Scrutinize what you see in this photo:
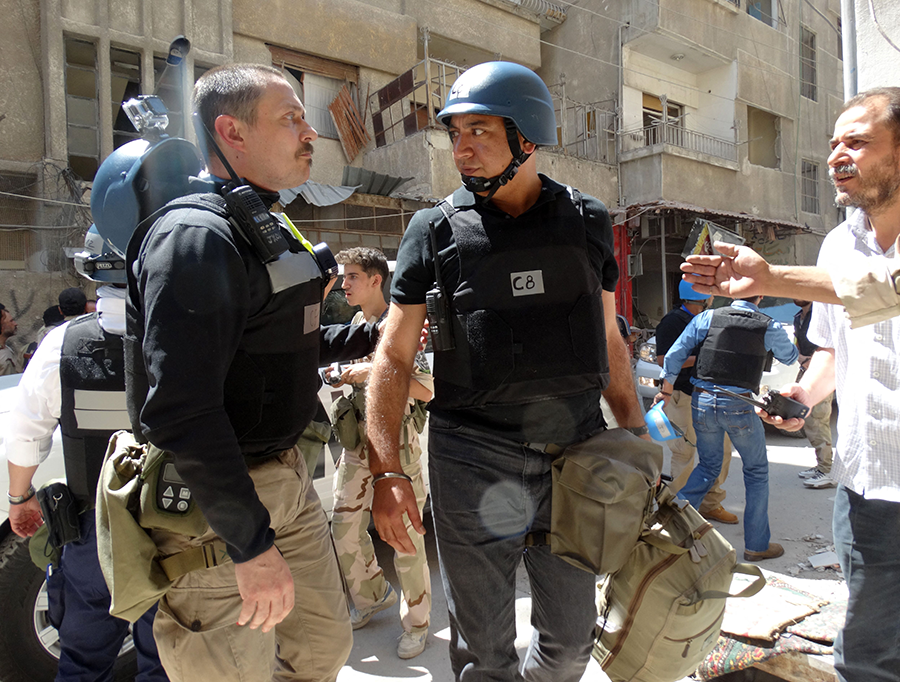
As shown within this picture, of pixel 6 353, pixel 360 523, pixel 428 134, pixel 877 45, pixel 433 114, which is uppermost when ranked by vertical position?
pixel 433 114

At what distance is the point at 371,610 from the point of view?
3.42 m

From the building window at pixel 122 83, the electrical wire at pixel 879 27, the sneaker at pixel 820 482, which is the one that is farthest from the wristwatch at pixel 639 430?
the building window at pixel 122 83

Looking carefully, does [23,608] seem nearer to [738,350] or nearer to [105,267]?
[105,267]

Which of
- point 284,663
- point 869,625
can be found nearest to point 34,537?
point 284,663

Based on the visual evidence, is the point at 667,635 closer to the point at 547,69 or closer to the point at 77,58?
the point at 77,58

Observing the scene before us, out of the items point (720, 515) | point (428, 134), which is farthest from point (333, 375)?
point (428, 134)

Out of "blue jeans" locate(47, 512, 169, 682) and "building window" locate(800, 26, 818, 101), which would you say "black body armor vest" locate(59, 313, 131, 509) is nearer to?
"blue jeans" locate(47, 512, 169, 682)

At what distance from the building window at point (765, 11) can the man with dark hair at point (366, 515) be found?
2035 cm

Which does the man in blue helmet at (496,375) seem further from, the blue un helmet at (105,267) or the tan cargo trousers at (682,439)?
the tan cargo trousers at (682,439)

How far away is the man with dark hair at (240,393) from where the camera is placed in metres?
1.40

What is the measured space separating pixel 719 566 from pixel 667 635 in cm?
27

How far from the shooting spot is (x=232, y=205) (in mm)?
1581

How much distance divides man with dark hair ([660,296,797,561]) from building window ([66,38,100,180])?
948cm

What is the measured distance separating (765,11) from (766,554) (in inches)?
794
